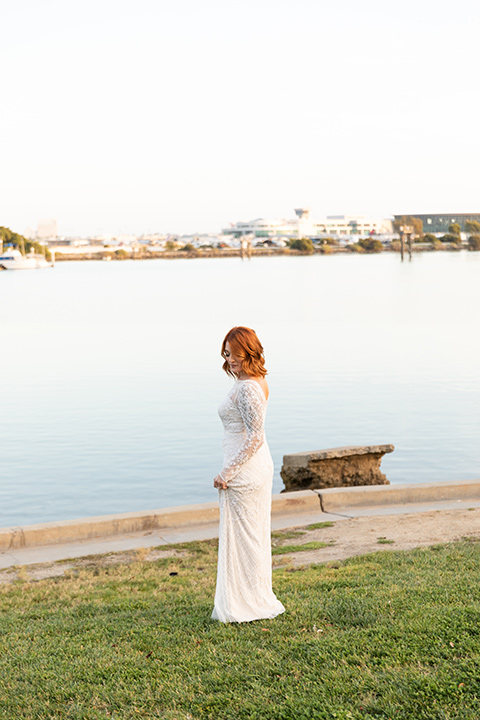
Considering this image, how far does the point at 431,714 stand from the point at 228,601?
2010 millimetres

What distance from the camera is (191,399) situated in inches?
1092

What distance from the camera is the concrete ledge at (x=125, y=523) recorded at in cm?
1065

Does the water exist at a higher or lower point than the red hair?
lower

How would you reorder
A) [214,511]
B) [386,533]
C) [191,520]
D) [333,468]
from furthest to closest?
[333,468] < [214,511] < [191,520] < [386,533]

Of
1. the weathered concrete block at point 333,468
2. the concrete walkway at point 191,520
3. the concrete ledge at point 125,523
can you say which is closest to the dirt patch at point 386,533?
the concrete walkway at point 191,520

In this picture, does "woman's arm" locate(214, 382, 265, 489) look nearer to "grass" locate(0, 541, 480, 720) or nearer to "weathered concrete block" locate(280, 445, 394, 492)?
"grass" locate(0, 541, 480, 720)

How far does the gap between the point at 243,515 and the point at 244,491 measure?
6.5 inches

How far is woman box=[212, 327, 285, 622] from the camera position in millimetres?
6098

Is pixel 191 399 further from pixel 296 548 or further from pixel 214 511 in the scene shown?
pixel 296 548

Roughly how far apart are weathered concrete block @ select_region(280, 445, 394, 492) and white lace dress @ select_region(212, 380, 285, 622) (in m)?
6.62

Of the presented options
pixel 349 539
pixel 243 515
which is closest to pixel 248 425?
pixel 243 515

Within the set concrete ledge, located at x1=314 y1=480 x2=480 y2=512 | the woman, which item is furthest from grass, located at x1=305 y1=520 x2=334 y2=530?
the woman

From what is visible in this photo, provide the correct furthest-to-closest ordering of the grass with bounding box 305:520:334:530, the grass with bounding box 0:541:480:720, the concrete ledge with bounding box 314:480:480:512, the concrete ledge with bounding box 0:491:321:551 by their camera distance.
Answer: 1. the concrete ledge with bounding box 314:480:480:512
2. the grass with bounding box 305:520:334:530
3. the concrete ledge with bounding box 0:491:321:551
4. the grass with bounding box 0:541:480:720

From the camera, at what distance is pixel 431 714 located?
4.56 m
